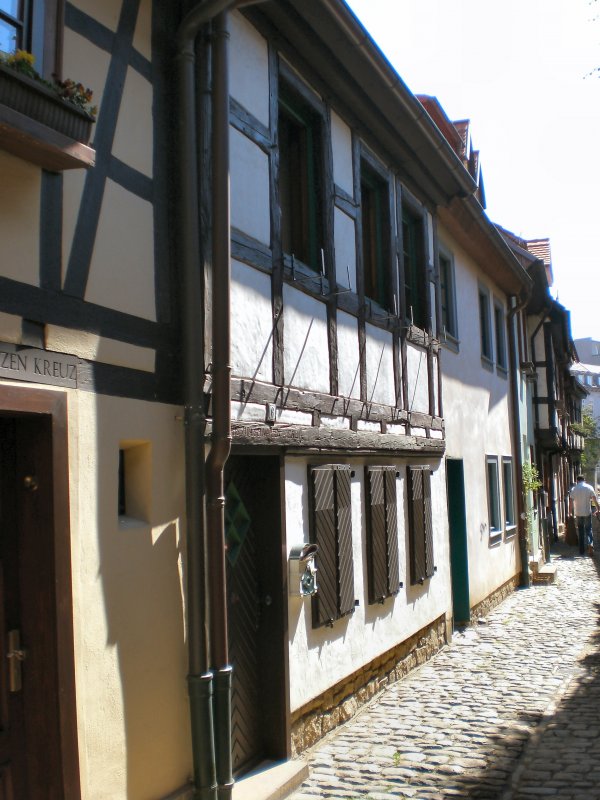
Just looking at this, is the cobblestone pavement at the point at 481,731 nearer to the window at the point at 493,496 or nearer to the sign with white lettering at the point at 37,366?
the sign with white lettering at the point at 37,366

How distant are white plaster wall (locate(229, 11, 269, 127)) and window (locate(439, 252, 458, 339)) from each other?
586 centimetres

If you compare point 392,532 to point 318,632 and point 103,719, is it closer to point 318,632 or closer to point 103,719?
point 318,632

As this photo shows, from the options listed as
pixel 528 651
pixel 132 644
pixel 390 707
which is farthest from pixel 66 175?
pixel 528 651

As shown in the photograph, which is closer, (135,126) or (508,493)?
(135,126)

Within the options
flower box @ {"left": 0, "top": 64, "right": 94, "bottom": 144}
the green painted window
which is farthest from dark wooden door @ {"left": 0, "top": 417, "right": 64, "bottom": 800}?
the green painted window

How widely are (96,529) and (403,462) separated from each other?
5138mm

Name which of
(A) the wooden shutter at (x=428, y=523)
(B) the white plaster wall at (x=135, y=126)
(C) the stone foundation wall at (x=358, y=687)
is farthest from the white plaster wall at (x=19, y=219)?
(A) the wooden shutter at (x=428, y=523)

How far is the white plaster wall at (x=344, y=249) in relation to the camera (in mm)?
7277

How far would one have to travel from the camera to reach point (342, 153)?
24.8ft

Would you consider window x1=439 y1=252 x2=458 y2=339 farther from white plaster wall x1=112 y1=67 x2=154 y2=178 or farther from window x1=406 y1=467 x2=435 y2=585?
white plaster wall x1=112 y1=67 x2=154 y2=178

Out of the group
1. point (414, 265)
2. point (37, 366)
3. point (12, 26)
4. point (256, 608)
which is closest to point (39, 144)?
point (12, 26)

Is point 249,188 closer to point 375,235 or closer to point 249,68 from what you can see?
point 249,68

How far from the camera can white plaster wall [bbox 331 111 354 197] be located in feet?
24.2

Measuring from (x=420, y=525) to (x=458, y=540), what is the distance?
2649 mm
